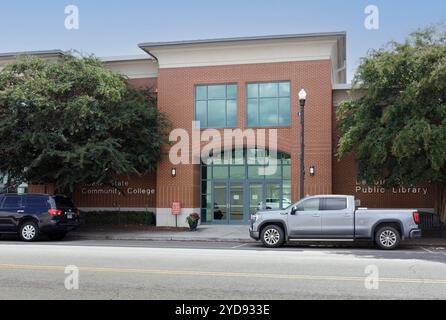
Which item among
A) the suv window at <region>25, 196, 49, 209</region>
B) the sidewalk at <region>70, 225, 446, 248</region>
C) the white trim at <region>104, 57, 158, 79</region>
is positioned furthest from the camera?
the white trim at <region>104, 57, 158, 79</region>

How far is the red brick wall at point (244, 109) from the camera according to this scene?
2500 centimetres

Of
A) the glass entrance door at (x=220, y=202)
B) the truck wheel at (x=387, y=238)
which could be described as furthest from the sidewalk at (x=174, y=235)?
the truck wheel at (x=387, y=238)

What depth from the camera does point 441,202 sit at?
902 inches

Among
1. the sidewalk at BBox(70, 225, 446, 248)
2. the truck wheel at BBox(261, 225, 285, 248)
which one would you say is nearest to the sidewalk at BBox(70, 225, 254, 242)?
the sidewalk at BBox(70, 225, 446, 248)

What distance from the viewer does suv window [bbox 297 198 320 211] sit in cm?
1753

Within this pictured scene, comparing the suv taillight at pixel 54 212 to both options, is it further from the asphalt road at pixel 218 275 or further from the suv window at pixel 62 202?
the asphalt road at pixel 218 275

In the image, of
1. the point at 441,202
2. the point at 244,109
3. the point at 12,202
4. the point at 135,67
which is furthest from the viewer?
the point at 135,67

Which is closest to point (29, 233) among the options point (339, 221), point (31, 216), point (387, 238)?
point (31, 216)

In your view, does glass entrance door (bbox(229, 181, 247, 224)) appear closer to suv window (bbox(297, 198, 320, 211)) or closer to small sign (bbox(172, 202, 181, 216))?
small sign (bbox(172, 202, 181, 216))

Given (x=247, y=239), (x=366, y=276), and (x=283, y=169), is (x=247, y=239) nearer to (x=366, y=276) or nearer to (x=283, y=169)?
(x=283, y=169)

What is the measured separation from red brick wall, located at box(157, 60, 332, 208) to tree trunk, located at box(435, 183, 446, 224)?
457cm

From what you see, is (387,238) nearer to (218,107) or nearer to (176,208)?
(176,208)

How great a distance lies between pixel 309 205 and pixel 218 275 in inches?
302
